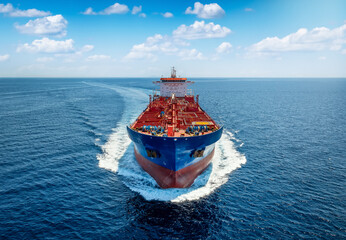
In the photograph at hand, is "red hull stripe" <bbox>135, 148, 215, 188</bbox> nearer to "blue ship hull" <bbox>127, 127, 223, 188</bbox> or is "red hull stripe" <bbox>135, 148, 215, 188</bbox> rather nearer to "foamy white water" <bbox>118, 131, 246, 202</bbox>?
"blue ship hull" <bbox>127, 127, 223, 188</bbox>

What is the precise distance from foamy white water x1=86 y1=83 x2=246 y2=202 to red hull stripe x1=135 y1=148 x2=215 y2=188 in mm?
624

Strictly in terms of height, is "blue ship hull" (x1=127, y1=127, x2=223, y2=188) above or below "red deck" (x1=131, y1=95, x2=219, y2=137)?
below

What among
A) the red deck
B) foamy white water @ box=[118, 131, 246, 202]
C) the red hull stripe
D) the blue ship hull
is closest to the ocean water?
foamy white water @ box=[118, 131, 246, 202]

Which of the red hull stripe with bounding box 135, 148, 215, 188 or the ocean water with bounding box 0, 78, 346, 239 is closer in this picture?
the ocean water with bounding box 0, 78, 346, 239

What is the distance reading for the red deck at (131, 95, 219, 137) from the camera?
32.0 meters

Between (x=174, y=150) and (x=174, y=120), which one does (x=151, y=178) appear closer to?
(x=174, y=150)

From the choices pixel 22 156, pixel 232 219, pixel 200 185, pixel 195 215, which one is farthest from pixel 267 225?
pixel 22 156

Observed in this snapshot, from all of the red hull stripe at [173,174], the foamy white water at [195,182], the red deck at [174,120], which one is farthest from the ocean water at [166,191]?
the red deck at [174,120]

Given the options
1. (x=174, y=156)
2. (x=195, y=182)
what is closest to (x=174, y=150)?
(x=174, y=156)

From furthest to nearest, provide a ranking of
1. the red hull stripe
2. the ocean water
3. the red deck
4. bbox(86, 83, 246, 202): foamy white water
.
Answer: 1. the red deck
2. the red hull stripe
3. bbox(86, 83, 246, 202): foamy white water
4. the ocean water

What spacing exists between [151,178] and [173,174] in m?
4.64

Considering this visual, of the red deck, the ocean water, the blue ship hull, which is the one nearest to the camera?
the ocean water

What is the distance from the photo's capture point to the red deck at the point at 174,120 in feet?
105

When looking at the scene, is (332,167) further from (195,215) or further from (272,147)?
(195,215)
